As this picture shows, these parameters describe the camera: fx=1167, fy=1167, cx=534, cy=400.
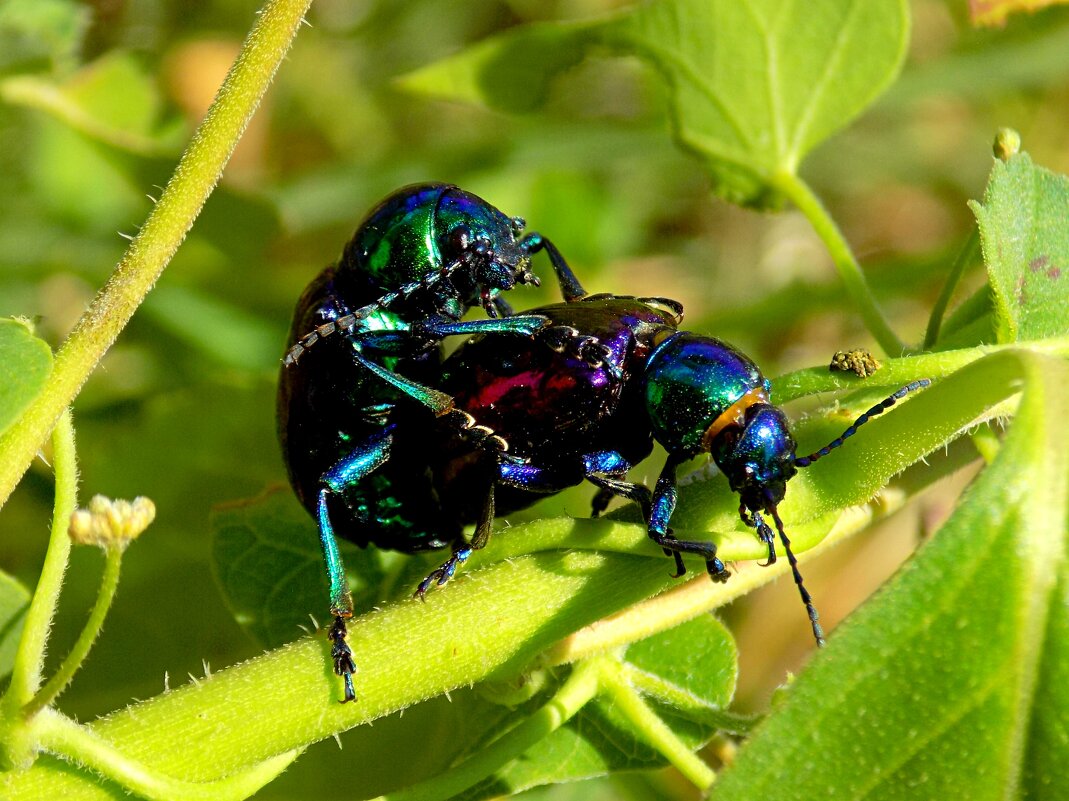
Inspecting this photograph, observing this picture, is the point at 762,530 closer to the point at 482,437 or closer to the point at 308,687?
the point at 482,437

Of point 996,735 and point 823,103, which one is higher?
point 823,103

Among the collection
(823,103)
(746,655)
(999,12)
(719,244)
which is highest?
(999,12)

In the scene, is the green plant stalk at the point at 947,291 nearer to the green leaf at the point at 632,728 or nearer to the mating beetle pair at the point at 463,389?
the mating beetle pair at the point at 463,389

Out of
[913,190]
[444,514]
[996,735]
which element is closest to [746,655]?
[444,514]

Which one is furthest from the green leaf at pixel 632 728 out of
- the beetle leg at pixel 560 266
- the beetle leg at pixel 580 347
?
the beetle leg at pixel 560 266

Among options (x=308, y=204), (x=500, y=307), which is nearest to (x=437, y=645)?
(x=500, y=307)

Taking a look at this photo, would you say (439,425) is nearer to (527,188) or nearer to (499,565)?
(499,565)

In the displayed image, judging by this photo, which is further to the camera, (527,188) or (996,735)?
(527,188)

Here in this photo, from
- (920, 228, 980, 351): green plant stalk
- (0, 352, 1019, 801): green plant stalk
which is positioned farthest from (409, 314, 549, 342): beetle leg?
(920, 228, 980, 351): green plant stalk
